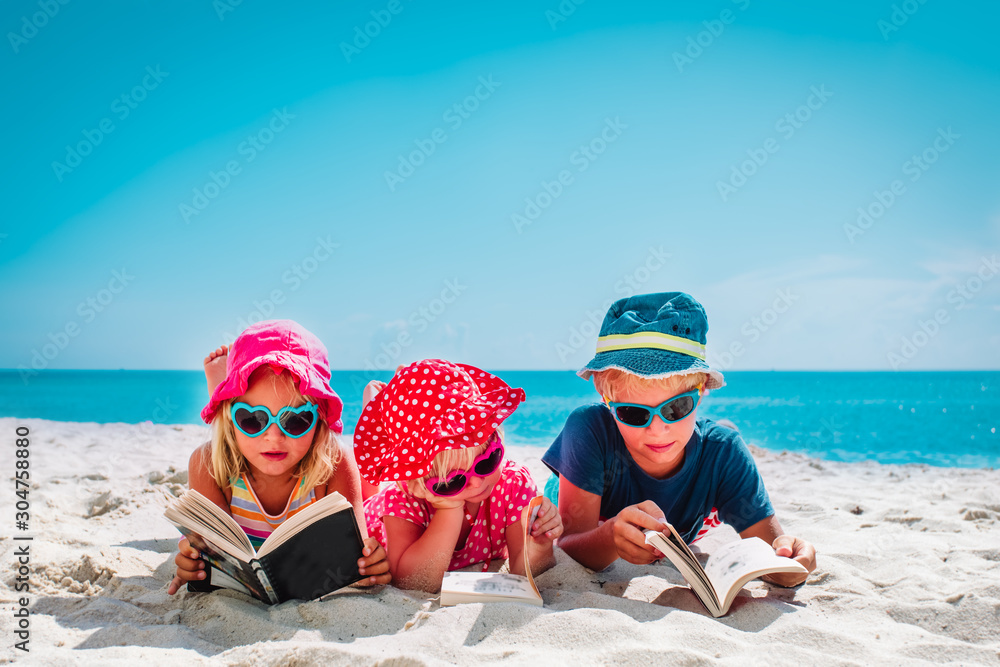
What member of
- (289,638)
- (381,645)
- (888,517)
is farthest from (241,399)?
(888,517)

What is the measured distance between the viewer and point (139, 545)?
9.86 ft

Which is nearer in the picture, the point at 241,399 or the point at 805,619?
the point at 805,619

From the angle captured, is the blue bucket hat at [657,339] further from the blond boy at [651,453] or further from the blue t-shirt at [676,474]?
the blue t-shirt at [676,474]

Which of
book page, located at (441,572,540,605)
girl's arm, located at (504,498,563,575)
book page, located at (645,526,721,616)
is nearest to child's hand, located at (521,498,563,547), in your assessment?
girl's arm, located at (504,498,563,575)

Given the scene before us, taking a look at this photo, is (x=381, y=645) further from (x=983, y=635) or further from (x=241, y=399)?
(x=983, y=635)

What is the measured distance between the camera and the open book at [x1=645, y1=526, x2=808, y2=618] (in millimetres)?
1907

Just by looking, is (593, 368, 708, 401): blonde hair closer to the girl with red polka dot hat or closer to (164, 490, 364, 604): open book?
the girl with red polka dot hat

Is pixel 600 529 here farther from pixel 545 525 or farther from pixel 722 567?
pixel 722 567

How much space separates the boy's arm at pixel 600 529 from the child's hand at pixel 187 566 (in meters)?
1.56

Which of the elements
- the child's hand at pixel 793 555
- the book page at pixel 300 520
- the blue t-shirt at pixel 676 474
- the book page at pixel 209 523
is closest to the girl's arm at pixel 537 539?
the blue t-shirt at pixel 676 474

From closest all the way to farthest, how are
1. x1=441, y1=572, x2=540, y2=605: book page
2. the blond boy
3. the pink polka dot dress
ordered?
1. x1=441, y1=572, x2=540, y2=605: book page
2. the blond boy
3. the pink polka dot dress

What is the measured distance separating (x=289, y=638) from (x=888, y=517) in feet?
12.0

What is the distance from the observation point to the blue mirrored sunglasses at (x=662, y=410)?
2369 millimetres

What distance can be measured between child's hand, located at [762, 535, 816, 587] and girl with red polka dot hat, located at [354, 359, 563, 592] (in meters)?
0.90
